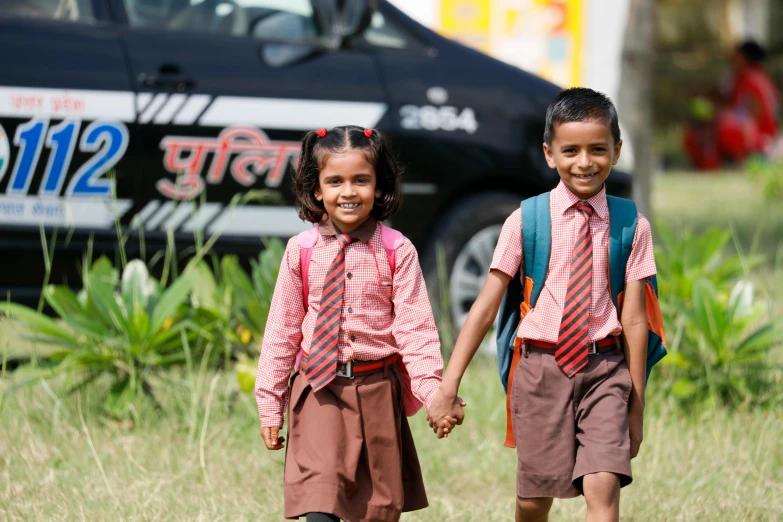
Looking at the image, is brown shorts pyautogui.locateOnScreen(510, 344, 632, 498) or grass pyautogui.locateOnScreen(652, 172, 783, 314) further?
grass pyautogui.locateOnScreen(652, 172, 783, 314)

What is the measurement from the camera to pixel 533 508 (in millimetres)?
2967

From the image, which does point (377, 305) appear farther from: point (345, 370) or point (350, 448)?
point (350, 448)

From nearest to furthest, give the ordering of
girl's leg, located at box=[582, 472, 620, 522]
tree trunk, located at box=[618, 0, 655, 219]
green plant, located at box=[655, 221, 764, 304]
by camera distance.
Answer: girl's leg, located at box=[582, 472, 620, 522]
green plant, located at box=[655, 221, 764, 304]
tree trunk, located at box=[618, 0, 655, 219]

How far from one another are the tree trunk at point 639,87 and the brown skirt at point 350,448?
5353 millimetres

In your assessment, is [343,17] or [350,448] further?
[343,17]

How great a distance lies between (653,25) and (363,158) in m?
5.86

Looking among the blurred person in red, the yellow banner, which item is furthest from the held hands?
the blurred person in red

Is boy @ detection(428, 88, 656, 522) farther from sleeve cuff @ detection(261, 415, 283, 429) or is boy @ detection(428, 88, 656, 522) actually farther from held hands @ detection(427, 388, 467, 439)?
sleeve cuff @ detection(261, 415, 283, 429)

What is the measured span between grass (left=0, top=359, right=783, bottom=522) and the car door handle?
1.24 meters

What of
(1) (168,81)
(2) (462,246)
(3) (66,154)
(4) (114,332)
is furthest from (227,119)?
(2) (462,246)

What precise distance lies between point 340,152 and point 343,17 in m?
2.42

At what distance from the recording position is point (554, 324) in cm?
282

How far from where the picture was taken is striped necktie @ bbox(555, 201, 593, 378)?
2793mm

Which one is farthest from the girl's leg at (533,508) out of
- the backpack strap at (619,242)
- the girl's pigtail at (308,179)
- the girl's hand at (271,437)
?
the girl's pigtail at (308,179)
